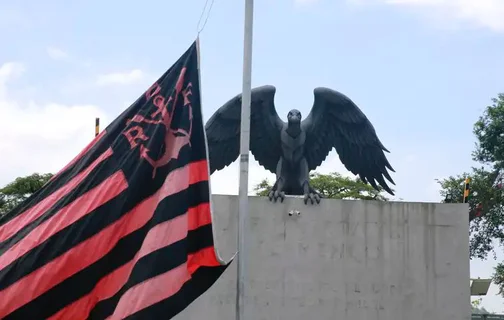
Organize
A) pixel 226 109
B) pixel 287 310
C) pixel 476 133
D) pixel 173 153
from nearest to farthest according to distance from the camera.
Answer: pixel 173 153, pixel 287 310, pixel 226 109, pixel 476 133

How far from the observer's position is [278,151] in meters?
12.6

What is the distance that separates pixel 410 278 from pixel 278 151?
2898mm

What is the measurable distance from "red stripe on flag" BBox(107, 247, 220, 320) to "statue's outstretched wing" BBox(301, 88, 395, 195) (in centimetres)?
723

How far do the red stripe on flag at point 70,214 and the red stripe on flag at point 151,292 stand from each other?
2.18 ft

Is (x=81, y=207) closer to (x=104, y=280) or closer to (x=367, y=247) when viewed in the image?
(x=104, y=280)

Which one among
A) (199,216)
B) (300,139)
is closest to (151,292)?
(199,216)

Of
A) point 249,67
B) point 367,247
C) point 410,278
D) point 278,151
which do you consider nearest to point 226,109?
point 278,151

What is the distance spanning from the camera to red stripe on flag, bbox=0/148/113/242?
558 centimetres

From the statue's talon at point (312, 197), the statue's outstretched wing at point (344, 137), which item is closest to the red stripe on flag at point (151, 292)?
the statue's talon at point (312, 197)

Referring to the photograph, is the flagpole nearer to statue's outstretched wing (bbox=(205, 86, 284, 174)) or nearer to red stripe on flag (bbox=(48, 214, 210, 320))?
red stripe on flag (bbox=(48, 214, 210, 320))

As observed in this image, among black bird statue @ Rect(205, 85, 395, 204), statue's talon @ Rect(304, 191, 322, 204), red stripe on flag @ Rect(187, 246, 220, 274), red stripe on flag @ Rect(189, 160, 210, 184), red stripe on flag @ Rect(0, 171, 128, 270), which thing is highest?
black bird statue @ Rect(205, 85, 395, 204)

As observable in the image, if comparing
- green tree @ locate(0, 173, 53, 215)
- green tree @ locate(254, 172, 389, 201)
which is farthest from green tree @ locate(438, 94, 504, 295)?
green tree @ locate(0, 173, 53, 215)

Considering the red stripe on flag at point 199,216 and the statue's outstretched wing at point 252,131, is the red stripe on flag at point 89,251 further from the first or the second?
the statue's outstretched wing at point 252,131

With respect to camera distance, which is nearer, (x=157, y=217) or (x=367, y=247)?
(x=157, y=217)
